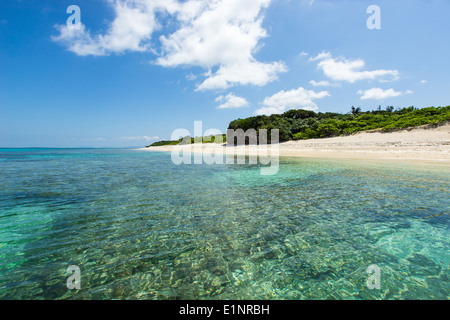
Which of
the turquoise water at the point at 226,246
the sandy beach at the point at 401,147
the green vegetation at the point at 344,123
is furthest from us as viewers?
the green vegetation at the point at 344,123

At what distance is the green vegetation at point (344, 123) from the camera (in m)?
31.6

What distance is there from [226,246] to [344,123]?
158 ft

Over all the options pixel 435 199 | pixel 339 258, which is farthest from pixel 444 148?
pixel 339 258

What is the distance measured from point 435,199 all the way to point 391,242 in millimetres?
5457

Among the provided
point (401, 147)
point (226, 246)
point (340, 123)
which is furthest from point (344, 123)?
point (226, 246)

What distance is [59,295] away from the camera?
2.94 metres

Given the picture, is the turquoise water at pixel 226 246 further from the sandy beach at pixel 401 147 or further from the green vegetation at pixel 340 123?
the green vegetation at pixel 340 123

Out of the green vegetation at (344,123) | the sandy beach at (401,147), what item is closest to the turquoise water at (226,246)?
the sandy beach at (401,147)

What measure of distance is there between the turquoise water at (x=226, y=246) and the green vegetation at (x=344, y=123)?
33.5 metres

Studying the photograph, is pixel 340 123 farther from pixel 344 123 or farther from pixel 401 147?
pixel 401 147

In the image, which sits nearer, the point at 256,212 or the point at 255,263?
the point at 255,263

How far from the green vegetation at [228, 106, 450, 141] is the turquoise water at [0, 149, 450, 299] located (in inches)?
1318

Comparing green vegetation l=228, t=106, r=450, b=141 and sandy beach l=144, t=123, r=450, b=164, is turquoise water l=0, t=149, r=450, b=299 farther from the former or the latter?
green vegetation l=228, t=106, r=450, b=141
